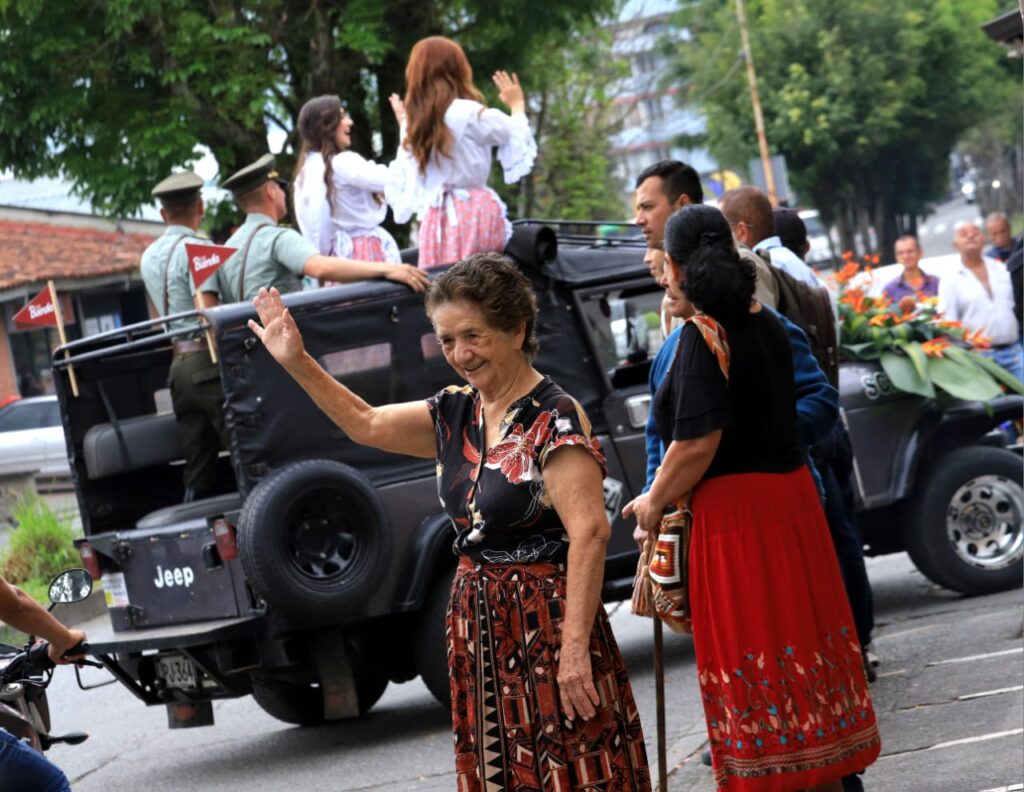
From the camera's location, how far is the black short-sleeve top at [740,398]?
4781 millimetres

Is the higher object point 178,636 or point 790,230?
point 790,230

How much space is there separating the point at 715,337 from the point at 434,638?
359 centimetres

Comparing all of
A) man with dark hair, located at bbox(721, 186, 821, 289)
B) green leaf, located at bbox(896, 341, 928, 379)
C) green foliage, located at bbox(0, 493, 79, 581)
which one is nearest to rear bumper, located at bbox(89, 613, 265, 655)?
man with dark hair, located at bbox(721, 186, 821, 289)

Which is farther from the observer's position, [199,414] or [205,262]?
[205,262]

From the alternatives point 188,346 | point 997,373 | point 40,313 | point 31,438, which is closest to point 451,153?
point 188,346

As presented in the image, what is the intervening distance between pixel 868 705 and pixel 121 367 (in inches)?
202

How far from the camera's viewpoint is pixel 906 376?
30.3 feet

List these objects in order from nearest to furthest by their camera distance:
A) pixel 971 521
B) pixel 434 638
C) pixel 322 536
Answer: pixel 322 536 → pixel 434 638 → pixel 971 521

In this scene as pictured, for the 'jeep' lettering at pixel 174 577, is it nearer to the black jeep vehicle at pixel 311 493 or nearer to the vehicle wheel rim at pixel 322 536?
the black jeep vehicle at pixel 311 493

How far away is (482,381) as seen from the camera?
441cm

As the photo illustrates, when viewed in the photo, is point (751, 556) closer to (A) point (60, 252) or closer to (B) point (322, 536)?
(B) point (322, 536)

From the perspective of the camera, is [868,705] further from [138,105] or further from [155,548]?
[138,105]

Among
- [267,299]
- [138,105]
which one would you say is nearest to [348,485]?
[267,299]

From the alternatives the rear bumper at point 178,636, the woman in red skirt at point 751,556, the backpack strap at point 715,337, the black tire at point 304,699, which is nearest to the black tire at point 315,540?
the rear bumper at point 178,636
